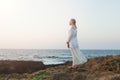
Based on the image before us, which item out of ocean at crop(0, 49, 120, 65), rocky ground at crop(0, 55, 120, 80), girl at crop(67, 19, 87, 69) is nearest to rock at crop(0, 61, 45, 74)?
rocky ground at crop(0, 55, 120, 80)

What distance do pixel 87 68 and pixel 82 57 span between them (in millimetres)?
580

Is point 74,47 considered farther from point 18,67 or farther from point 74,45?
point 18,67

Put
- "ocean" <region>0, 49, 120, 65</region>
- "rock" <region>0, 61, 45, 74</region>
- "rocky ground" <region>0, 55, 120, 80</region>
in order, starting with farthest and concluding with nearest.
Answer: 1. "ocean" <region>0, 49, 120, 65</region>
2. "rock" <region>0, 61, 45, 74</region>
3. "rocky ground" <region>0, 55, 120, 80</region>

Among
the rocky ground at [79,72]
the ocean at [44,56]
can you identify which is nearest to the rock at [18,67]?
the rocky ground at [79,72]

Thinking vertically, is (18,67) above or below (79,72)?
above

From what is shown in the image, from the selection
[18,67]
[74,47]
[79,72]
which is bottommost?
[79,72]

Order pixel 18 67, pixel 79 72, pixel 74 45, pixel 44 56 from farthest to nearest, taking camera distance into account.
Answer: pixel 44 56
pixel 18 67
pixel 74 45
pixel 79 72

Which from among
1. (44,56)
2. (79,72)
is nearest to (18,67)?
(79,72)

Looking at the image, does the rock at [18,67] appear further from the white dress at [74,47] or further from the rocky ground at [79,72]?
the white dress at [74,47]

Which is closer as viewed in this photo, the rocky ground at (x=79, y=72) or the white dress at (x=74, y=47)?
the rocky ground at (x=79, y=72)

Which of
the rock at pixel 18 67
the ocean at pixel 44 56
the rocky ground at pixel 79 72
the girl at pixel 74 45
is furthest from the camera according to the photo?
the ocean at pixel 44 56

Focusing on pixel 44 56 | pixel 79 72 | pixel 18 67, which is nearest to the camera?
pixel 79 72

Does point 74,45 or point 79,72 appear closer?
point 79,72

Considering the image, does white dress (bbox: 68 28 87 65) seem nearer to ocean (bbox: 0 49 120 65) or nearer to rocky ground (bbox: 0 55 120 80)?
rocky ground (bbox: 0 55 120 80)
